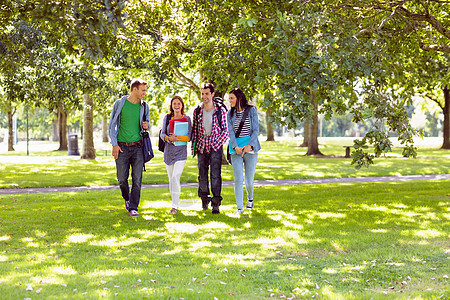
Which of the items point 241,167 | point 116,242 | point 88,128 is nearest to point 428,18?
point 241,167

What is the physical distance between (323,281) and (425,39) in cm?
1151

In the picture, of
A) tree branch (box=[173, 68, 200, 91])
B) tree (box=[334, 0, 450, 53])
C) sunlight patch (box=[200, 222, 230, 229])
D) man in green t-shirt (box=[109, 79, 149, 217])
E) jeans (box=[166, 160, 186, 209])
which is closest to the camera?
sunlight patch (box=[200, 222, 230, 229])

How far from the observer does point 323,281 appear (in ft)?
16.1

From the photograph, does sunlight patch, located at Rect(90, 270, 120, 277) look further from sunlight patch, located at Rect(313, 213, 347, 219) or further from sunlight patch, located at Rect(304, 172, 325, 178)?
sunlight patch, located at Rect(304, 172, 325, 178)

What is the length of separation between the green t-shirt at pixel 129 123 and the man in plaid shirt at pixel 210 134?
996mm

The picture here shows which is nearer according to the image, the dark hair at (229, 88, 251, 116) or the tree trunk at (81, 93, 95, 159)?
the dark hair at (229, 88, 251, 116)

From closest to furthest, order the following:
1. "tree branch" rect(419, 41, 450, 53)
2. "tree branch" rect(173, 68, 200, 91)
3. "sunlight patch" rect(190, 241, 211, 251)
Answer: "sunlight patch" rect(190, 241, 211, 251) < "tree branch" rect(419, 41, 450, 53) < "tree branch" rect(173, 68, 200, 91)

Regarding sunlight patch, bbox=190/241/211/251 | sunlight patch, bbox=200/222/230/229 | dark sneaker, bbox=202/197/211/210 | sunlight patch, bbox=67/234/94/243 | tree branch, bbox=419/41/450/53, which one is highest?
tree branch, bbox=419/41/450/53

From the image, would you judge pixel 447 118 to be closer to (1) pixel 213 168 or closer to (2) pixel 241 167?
(2) pixel 241 167

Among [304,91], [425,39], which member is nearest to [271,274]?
[304,91]

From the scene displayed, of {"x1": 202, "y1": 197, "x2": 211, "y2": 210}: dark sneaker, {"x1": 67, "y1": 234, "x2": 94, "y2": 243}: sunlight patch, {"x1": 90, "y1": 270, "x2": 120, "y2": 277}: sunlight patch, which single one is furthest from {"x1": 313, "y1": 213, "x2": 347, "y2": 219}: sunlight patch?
{"x1": 90, "y1": 270, "x2": 120, "y2": 277}: sunlight patch

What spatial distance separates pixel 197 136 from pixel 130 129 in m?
1.15

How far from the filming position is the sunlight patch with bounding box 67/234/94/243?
22.7ft

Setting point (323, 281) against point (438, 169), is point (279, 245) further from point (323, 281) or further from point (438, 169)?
point (438, 169)
